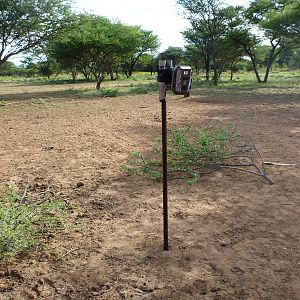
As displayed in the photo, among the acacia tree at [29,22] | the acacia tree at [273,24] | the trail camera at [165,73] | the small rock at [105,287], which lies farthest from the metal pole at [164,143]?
the acacia tree at [273,24]

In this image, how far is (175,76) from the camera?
2.32 metres

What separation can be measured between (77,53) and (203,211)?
2022 cm

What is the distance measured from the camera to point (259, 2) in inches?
1065

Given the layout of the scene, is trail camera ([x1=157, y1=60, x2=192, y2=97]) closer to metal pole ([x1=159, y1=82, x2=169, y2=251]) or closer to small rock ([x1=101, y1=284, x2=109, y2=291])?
metal pole ([x1=159, y1=82, x2=169, y2=251])

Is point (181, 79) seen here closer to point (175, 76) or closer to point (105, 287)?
point (175, 76)

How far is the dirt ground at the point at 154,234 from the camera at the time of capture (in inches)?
87.3

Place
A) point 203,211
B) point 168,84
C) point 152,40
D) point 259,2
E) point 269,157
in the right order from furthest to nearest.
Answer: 1. point 152,40
2. point 259,2
3. point 269,157
4. point 203,211
5. point 168,84

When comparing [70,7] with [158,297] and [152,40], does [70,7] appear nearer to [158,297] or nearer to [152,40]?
[158,297]

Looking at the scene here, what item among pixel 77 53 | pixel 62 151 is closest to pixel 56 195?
pixel 62 151

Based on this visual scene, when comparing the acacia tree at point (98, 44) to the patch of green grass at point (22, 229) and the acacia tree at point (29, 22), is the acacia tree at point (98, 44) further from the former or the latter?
the patch of green grass at point (22, 229)

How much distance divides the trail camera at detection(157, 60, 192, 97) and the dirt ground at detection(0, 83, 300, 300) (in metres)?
1.19

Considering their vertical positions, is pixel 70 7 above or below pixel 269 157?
above

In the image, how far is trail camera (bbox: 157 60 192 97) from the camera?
2.32 metres

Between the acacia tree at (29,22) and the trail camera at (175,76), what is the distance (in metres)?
14.4
